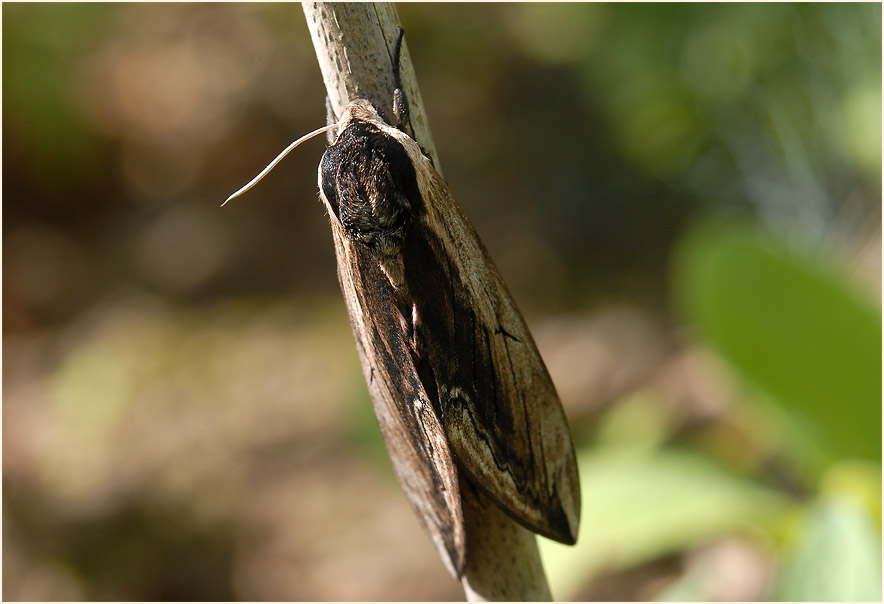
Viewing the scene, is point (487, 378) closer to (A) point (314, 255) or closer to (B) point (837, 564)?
(B) point (837, 564)

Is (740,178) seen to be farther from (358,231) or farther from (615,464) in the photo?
(358,231)

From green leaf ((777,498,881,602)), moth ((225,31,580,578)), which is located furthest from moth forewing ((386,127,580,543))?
green leaf ((777,498,881,602))

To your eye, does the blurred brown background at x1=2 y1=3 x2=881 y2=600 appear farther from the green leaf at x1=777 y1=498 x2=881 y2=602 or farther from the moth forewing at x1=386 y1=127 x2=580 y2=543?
the moth forewing at x1=386 y1=127 x2=580 y2=543

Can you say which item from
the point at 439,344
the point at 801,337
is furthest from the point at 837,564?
the point at 439,344

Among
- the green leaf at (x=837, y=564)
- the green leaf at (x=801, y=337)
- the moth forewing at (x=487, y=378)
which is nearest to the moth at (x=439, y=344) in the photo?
the moth forewing at (x=487, y=378)

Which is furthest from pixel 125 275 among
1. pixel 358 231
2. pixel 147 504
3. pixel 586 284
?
pixel 358 231

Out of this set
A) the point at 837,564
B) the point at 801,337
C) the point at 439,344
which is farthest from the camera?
the point at 801,337

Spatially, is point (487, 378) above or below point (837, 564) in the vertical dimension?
above

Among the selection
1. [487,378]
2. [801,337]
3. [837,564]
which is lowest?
[837,564]

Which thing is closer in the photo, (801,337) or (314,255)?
(801,337)
